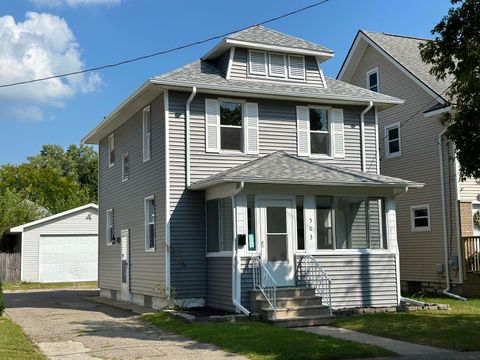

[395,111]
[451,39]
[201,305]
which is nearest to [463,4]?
[451,39]

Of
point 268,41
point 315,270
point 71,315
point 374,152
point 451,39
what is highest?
point 268,41

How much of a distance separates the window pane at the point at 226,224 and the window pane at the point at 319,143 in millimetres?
3746

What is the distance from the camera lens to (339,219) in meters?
16.1

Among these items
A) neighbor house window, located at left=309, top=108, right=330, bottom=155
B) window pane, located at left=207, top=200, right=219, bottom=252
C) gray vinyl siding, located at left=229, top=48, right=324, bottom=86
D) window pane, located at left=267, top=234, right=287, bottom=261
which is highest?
gray vinyl siding, located at left=229, top=48, right=324, bottom=86

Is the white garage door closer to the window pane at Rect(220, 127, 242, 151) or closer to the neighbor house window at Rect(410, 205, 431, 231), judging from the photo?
the neighbor house window at Rect(410, 205, 431, 231)

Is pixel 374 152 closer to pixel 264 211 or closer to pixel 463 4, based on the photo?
pixel 264 211

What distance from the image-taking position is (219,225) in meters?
15.7

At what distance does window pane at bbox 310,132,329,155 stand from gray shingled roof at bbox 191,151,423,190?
0.85 meters

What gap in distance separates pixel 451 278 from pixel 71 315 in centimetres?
1188

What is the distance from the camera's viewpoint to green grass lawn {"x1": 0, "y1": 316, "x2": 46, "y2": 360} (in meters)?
9.60

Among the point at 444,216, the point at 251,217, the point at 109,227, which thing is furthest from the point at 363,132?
the point at 109,227

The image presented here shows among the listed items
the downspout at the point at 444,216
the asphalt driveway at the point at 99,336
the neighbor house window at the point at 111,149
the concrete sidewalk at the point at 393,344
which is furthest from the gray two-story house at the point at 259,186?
the downspout at the point at 444,216

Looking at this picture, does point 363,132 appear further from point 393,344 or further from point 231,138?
point 393,344

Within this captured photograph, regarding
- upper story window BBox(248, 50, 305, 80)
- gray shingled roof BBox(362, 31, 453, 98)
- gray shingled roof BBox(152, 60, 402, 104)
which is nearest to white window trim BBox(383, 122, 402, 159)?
gray shingled roof BBox(362, 31, 453, 98)
